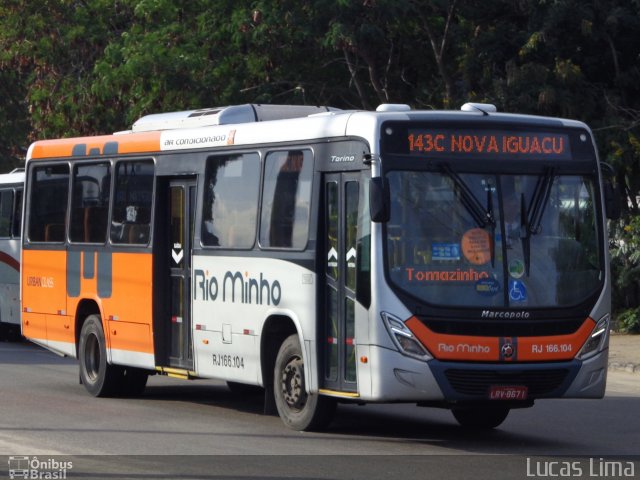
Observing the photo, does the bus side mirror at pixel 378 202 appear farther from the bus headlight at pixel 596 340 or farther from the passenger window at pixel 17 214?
the passenger window at pixel 17 214

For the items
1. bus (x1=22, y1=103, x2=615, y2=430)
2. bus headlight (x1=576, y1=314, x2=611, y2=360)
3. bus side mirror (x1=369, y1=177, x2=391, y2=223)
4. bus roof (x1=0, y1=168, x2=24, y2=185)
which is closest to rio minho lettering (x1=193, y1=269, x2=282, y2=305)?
bus (x1=22, y1=103, x2=615, y2=430)

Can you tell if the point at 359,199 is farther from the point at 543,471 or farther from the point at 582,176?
the point at 543,471

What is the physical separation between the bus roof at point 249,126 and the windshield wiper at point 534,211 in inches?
20.3

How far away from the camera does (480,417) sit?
1320 cm

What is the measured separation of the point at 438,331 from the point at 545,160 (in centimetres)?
184

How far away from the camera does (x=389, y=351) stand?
11336 millimetres

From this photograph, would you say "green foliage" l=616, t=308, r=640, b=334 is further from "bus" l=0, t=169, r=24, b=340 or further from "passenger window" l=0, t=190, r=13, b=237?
"passenger window" l=0, t=190, r=13, b=237

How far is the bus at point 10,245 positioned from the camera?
24.0 m

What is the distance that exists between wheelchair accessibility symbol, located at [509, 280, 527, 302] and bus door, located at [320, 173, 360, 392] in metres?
1.29

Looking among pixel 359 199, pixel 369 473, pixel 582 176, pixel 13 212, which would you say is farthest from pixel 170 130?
pixel 13 212

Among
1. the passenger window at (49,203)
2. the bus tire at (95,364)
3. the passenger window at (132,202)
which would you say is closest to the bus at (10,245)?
the passenger window at (49,203)

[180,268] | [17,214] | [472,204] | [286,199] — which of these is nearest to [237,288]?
[286,199]

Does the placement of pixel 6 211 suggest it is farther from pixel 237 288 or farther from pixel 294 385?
pixel 294 385

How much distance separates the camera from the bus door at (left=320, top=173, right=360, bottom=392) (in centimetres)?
1180
